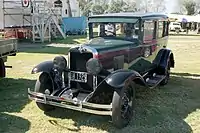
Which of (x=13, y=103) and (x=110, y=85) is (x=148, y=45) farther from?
(x=13, y=103)

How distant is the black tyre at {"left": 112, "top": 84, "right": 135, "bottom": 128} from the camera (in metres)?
5.25

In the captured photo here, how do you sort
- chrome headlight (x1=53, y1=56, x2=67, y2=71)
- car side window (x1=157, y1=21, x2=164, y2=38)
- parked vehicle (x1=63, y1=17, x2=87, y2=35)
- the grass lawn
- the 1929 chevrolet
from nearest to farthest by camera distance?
the 1929 chevrolet
the grass lawn
chrome headlight (x1=53, y1=56, x2=67, y2=71)
car side window (x1=157, y1=21, x2=164, y2=38)
parked vehicle (x1=63, y1=17, x2=87, y2=35)

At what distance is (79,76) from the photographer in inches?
240

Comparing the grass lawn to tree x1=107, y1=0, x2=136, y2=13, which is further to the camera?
tree x1=107, y1=0, x2=136, y2=13

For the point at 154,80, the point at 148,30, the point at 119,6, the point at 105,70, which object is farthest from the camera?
the point at 119,6

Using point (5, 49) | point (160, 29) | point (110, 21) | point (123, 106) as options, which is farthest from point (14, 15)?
point (123, 106)

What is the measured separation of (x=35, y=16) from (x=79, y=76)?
18.6 m

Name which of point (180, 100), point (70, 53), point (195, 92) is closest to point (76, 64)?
point (70, 53)

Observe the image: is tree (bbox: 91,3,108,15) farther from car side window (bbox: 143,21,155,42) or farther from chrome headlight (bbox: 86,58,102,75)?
chrome headlight (bbox: 86,58,102,75)

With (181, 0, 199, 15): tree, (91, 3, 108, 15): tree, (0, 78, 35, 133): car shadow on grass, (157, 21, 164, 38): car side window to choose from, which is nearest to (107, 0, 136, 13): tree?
(91, 3, 108, 15): tree

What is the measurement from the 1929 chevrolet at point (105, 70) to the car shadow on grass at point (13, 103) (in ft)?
1.88

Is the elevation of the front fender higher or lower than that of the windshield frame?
lower

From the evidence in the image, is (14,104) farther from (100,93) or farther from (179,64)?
(179,64)

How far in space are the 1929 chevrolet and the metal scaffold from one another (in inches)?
666
